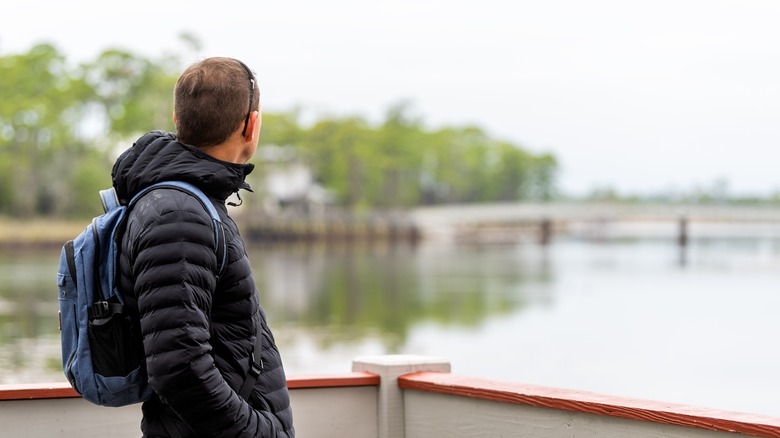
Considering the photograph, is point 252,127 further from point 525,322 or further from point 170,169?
point 525,322

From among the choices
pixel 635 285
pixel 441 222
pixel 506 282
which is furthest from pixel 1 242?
→ pixel 441 222

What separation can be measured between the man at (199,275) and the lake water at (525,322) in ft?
33.7

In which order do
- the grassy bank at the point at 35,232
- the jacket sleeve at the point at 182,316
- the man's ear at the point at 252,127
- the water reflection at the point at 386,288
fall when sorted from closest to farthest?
the jacket sleeve at the point at 182,316 → the man's ear at the point at 252,127 → the water reflection at the point at 386,288 → the grassy bank at the point at 35,232

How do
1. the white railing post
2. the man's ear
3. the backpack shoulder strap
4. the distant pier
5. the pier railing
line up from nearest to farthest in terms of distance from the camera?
the backpack shoulder strap → the man's ear → the pier railing → the white railing post → the distant pier

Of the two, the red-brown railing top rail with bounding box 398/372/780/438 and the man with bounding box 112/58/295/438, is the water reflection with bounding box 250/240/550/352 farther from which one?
the man with bounding box 112/58/295/438

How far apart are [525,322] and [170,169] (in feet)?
91.5

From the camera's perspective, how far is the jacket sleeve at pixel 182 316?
1692mm

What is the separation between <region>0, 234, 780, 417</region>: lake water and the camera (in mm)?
19656

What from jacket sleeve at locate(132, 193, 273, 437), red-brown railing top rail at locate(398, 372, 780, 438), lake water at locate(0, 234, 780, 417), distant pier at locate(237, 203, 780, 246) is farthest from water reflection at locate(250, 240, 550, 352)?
jacket sleeve at locate(132, 193, 273, 437)

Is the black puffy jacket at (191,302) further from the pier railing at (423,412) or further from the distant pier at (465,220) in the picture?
the distant pier at (465,220)

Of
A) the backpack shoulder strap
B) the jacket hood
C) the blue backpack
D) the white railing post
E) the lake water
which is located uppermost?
the jacket hood

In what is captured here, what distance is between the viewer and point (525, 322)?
29.2 metres

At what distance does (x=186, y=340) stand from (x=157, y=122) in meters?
59.4

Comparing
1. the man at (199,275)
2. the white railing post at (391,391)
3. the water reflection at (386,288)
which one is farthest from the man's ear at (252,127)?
the water reflection at (386,288)
